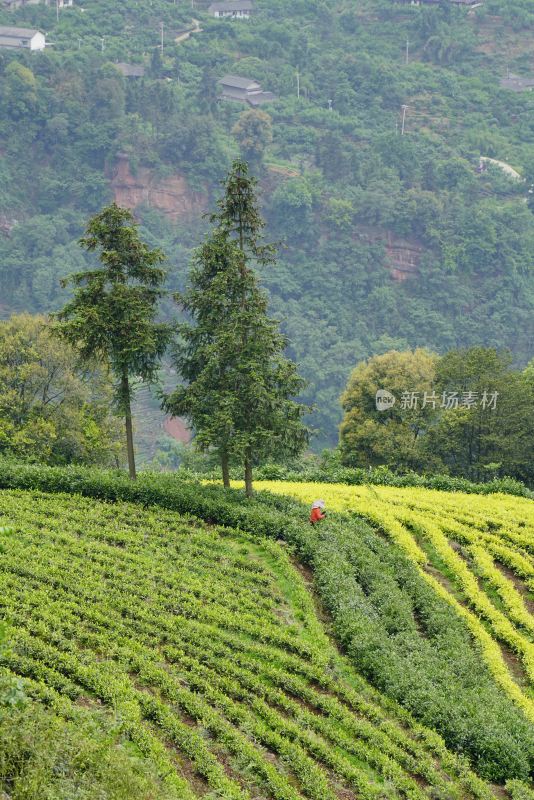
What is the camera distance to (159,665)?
1532cm

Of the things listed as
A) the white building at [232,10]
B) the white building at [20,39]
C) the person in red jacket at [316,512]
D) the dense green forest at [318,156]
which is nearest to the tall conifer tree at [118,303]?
the person in red jacket at [316,512]

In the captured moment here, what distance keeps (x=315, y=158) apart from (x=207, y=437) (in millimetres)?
85915

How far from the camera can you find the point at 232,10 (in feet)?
401

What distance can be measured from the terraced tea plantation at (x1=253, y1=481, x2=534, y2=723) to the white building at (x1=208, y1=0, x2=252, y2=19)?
107 metres

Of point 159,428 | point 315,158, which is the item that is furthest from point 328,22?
point 159,428

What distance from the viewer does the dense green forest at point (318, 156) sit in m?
87.3

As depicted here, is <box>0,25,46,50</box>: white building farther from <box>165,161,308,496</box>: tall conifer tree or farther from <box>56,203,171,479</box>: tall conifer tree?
<box>165,161,308,496</box>: tall conifer tree

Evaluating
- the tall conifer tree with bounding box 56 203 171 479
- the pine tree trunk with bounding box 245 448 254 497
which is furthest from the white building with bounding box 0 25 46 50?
the pine tree trunk with bounding box 245 448 254 497

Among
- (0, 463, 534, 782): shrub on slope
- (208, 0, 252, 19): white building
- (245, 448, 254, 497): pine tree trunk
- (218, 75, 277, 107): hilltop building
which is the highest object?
(208, 0, 252, 19): white building

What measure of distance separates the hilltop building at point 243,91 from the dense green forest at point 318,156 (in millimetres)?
1341

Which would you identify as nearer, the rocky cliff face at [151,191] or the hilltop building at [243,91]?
the rocky cliff face at [151,191]

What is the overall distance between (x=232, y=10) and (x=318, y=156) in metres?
31.8

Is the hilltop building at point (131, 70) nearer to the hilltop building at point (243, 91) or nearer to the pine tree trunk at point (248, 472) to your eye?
the hilltop building at point (243, 91)

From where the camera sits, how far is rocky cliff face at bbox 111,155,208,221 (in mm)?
98750
